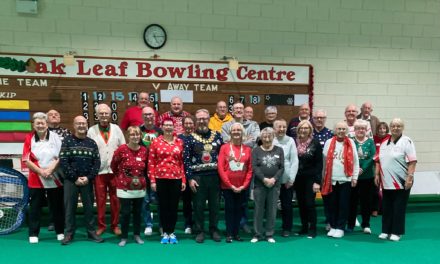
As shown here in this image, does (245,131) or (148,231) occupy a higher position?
(245,131)

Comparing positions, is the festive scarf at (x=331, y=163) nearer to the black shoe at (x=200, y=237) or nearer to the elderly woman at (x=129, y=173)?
the black shoe at (x=200, y=237)

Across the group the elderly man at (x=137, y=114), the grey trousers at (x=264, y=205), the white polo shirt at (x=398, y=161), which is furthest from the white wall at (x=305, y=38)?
the grey trousers at (x=264, y=205)

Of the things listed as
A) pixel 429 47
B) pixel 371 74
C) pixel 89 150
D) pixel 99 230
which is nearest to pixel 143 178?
pixel 89 150

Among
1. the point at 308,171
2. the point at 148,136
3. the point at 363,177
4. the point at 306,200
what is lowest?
the point at 306,200

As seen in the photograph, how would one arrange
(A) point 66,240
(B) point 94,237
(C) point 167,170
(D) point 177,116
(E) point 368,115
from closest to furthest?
1. (C) point 167,170
2. (A) point 66,240
3. (B) point 94,237
4. (D) point 177,116
5. (E) point 368,115

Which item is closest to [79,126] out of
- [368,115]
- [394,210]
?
[394,210]

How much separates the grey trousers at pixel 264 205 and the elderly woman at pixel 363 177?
104cm

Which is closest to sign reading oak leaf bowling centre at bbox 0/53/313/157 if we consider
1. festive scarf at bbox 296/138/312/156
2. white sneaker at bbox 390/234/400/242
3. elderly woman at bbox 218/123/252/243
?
festive scarf at bbox 296/138/312/156

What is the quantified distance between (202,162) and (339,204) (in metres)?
1.66

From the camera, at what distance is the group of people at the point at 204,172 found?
11.8 feet

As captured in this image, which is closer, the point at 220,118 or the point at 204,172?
the point at 204,172

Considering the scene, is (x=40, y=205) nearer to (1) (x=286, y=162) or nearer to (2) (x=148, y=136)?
(2) (x=148, y=136)

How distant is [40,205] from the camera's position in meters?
3.71

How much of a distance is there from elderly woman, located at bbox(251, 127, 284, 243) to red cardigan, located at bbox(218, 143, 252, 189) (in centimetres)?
7
